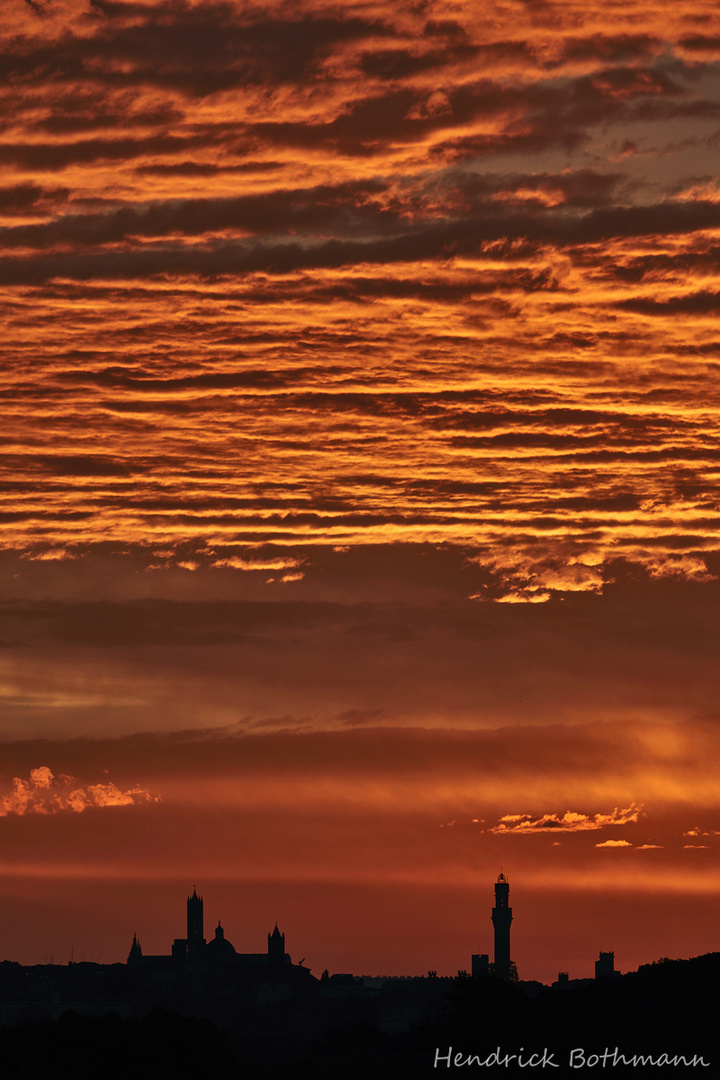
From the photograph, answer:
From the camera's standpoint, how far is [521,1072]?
282ft

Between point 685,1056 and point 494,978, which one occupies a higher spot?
point 494,978

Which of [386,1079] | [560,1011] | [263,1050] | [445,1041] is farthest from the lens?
[263,1050]

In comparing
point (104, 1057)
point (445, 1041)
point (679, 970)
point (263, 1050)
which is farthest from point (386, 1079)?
point (263, 1050)

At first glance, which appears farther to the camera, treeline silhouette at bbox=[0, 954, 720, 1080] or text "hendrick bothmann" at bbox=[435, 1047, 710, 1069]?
treeline silhouette at bbox=[0, 954, 720, 1080]

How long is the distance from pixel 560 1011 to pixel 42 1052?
29776 millimetres

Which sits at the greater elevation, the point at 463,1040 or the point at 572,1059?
the point at 463,1040

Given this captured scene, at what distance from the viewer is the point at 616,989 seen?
11031 centimetres

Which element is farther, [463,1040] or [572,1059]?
[463,1040]

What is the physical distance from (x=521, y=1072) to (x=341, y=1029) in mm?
34553

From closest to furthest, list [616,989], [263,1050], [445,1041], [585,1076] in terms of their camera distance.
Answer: [585,1076]
[445,1041]
[616,989]
[263,1050]

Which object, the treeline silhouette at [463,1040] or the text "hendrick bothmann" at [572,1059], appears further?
the treeline silhouette at [463,1040]

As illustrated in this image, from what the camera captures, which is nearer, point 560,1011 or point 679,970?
point 560,1011

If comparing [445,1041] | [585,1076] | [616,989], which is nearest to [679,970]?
[616,989]

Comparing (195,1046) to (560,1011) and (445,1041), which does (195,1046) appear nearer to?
(445,1041)
